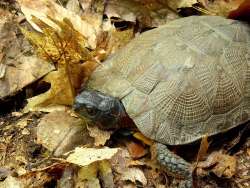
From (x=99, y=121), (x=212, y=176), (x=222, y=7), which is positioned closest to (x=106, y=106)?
(x=99, y=121)

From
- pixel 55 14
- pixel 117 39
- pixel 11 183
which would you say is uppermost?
pixel 55 14

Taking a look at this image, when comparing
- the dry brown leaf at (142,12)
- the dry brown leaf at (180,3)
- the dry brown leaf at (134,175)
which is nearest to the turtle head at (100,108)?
the dry brown leaf at (134,175)

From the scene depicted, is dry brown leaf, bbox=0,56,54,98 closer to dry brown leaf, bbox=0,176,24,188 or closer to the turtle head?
the turtle head

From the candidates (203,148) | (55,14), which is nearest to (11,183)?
(203,148)

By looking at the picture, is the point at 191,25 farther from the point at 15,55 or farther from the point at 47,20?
the point at 15,55

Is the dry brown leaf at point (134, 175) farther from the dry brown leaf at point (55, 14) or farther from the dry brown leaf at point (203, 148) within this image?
the dry brown leaf at point (55, 14)

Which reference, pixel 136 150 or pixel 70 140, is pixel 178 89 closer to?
pixel 136 150
